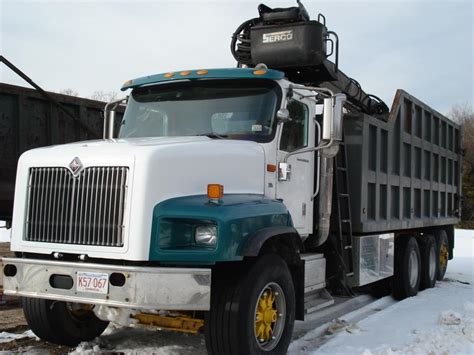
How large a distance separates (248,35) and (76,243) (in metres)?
4.18

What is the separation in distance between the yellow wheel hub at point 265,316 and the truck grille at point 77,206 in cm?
133

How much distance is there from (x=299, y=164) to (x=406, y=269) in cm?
388

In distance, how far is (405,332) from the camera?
19.7 ft

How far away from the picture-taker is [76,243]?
4.35 metres

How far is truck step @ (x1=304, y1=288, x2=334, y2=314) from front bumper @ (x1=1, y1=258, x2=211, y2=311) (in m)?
2.04

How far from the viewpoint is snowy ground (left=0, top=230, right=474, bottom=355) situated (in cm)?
529

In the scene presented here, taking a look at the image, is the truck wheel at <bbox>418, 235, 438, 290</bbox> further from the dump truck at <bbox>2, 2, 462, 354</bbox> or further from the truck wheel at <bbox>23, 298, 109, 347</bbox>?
the truck wheel at <bbox>23, 298, 109, 347</bbox>

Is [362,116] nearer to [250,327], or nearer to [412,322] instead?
[412,322]

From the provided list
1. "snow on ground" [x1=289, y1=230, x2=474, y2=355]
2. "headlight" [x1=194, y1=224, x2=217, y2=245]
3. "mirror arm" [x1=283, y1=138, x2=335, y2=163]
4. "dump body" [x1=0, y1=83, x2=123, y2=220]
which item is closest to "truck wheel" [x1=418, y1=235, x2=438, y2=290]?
"snow on ground" [x1=289, y1=230, x2=474, y2=355]

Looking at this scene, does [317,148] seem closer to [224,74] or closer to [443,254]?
[224,74]

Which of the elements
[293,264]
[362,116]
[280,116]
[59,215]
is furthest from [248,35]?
[59,215]

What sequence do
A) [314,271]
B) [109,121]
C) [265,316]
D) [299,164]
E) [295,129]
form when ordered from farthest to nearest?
1. [109,121]
2. [314,271]
3. [299,164]
4. [295,129]
5. [265,316]

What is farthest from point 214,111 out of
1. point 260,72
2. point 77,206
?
point 77,206

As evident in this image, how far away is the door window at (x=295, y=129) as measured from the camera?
549cm
